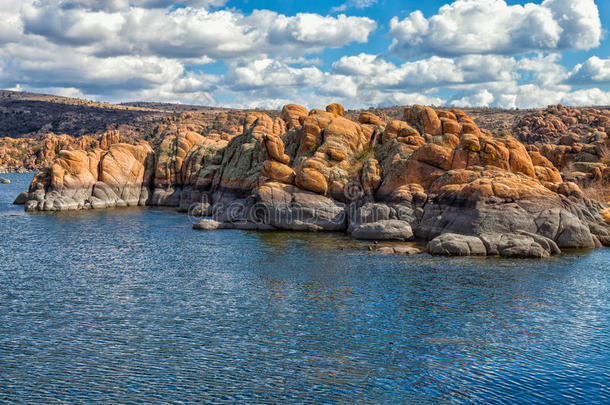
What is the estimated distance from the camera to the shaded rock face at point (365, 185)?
5734 cm

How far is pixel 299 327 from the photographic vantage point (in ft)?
108

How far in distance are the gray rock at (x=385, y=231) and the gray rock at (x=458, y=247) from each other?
313 inches

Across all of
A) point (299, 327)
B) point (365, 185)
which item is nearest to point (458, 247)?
point (365, 185)

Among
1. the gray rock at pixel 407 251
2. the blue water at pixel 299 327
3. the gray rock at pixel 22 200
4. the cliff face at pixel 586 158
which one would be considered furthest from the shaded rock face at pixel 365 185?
the blue water at pixel 299 327

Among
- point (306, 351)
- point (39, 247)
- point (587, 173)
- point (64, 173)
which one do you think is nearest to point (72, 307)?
point (306, 351)

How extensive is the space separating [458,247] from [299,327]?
83.5 feet

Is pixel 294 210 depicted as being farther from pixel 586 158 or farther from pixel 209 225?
pixel 586 158

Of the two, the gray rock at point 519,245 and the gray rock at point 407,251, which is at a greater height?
the gray rock at point 519,245

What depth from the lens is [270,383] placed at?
25.1 meters

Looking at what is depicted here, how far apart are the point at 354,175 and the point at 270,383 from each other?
170 ft

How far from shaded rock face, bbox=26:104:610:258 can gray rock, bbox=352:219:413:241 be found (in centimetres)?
12

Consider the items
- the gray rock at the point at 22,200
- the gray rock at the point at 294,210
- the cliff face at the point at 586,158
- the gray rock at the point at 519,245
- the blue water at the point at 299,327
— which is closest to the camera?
the blue water at the point at 299,327

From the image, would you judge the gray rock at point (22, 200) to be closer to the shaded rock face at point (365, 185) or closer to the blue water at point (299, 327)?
the shaded rock face at point (365, 185)

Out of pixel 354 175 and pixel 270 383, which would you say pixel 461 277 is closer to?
pixel 270 383
